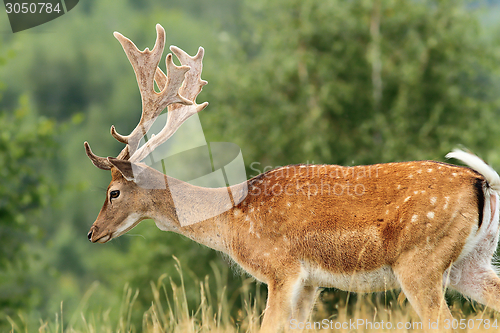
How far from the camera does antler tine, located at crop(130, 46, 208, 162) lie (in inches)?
214

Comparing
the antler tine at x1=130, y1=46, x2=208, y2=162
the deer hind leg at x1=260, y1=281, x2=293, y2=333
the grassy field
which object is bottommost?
the grassy field

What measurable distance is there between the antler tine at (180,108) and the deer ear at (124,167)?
19cm

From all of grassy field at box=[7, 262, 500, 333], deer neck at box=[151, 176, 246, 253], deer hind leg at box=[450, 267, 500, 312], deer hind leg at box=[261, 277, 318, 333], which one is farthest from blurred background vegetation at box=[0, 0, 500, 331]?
deer hind leg at box=[450, 267, 500, 312]

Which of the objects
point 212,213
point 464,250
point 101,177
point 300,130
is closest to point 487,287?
point 464,250

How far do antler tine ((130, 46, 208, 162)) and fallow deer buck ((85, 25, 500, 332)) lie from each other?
0.08 ft

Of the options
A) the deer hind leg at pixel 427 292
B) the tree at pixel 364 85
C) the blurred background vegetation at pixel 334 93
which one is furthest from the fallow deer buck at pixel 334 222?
the tree at pixel 364 85

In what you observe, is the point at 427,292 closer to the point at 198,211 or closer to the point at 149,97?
the point at 198,211

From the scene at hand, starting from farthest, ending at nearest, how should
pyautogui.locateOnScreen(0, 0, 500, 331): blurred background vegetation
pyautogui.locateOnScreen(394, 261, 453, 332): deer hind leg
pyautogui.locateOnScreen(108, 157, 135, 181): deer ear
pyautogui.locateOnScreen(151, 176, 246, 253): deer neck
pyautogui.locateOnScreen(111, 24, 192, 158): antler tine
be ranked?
pyautogui.locateOnScreen(0, 0, 500, 331): blurred background vegetation, pyautogui.locateOnScreen(111, 24, 192, 158): antler tine, pyautogui.locateOnScreen(151, 176, 246, 253): deer neck, pyautogui.locateOnScreen(108, 157, 135, 181): deer ear, pyautogui.locateOnScreen(394, 261, 453, 332): deer hind leg

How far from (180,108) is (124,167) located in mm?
1067

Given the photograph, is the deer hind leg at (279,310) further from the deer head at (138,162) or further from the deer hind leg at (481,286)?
the deer head at (138,162)

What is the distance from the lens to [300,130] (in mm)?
15016

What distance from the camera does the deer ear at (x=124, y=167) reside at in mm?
5000

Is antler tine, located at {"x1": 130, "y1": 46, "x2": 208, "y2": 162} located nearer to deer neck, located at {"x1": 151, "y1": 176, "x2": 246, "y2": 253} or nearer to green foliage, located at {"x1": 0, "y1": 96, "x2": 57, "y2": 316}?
deer neck, located at {"x1": 151, "y1": 176, "x2": 246, "y2": 253}

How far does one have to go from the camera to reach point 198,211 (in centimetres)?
535
